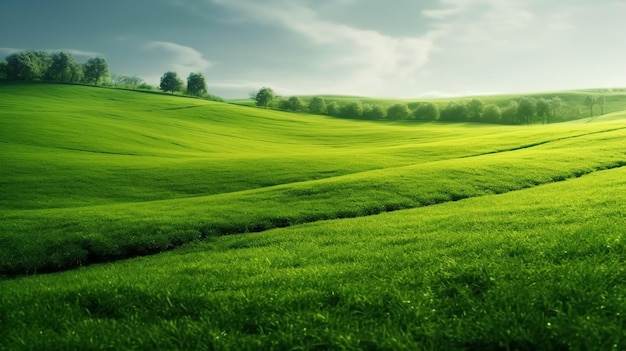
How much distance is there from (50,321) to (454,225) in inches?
432

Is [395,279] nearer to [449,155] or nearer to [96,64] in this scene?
[449,155]

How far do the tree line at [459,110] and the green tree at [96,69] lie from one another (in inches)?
2695

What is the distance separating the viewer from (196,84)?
16662 centimetres

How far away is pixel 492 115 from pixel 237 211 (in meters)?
130

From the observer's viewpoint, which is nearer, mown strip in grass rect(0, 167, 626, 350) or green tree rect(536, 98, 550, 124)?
mown strip in grass rect(0, 167, 626, 350)

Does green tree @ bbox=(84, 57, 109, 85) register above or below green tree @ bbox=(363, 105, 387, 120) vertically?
above

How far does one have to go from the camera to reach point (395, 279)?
7.02 metres

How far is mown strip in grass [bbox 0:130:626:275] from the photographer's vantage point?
17.6 meters

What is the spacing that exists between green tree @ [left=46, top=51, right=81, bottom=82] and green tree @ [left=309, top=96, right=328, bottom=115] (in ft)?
306

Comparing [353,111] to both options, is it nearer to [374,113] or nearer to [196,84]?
[374,113]

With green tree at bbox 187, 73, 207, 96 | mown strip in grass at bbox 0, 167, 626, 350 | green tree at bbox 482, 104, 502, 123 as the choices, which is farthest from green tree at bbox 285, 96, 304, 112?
mown strip in grass at bbox 0, 167, 626, 350

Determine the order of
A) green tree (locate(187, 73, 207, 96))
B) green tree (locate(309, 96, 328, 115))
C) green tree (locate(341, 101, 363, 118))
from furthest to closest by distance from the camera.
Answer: green tree (locate(187, 73, 207, 96)), green tree (locate(309, 96, 328, 115)), green tree (locate(341, 101, 363, 118))

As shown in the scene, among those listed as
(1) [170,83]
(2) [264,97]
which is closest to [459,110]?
(2) [264,97]

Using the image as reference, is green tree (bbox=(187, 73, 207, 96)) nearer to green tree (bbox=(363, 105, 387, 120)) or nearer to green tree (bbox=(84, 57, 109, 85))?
green tree (bbox=(84, 57, 109, 85))
